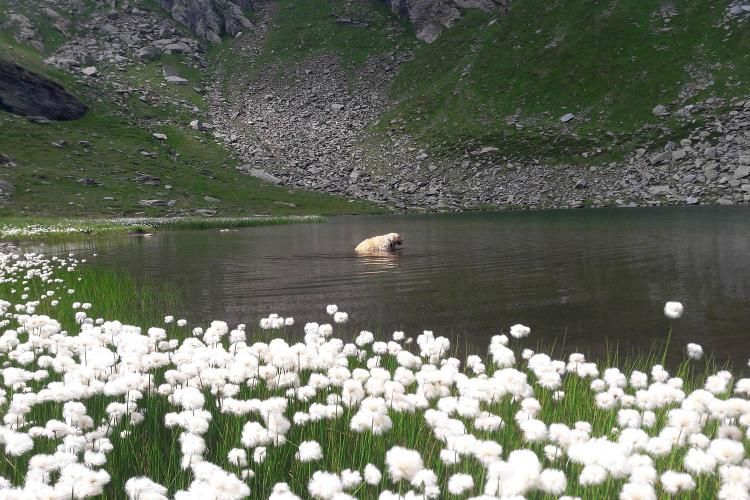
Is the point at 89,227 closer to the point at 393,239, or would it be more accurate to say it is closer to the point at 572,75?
the point at 393,239

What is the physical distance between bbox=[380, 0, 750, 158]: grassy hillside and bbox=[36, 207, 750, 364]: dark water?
238 ft

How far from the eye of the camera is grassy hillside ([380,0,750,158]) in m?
103

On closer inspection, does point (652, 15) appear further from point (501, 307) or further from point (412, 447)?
point (412, 447)

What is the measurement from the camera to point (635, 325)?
13.8 meters

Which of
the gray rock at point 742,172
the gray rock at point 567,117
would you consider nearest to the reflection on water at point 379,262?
the gray rock at point 742,172

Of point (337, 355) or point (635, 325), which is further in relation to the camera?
point (635, 325)

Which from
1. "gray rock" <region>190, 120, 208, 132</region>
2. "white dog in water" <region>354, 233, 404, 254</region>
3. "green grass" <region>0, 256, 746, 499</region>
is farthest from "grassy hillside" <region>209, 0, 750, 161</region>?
"green grass" <region>0, 256, 746, 499</region>

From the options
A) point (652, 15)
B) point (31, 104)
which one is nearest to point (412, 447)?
point (31, 104)

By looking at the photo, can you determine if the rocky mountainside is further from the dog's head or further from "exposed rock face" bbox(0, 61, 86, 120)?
the dog's head

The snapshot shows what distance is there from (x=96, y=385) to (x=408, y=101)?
129 m

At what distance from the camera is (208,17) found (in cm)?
16325

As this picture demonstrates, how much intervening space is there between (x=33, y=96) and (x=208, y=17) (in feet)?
246

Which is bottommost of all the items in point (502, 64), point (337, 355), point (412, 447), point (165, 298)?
point (165, 298)

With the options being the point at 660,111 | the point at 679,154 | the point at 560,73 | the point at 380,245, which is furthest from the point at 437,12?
the point at 380,245
